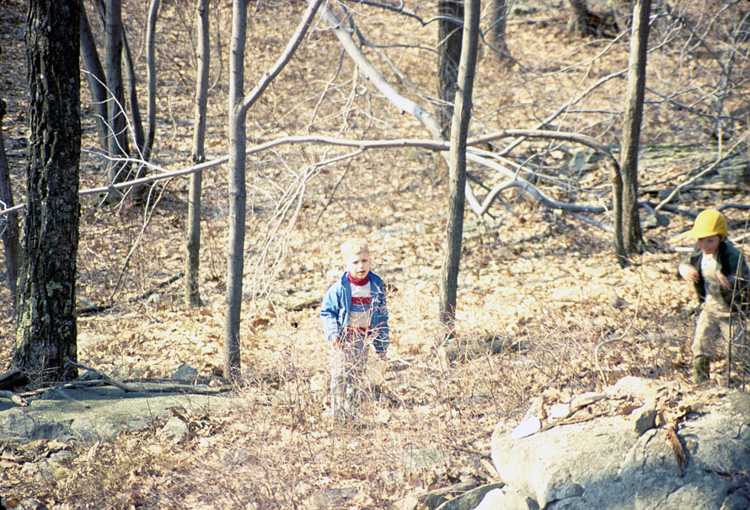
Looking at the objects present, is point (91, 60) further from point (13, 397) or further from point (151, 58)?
point (13, 397)

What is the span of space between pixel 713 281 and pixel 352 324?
259 centimetres

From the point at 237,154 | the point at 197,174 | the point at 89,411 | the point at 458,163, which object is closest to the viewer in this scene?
the point at 89,411

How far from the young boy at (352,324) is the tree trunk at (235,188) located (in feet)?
3.97

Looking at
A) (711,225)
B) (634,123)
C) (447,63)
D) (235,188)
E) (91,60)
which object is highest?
(447,63)

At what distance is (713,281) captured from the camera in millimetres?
3975

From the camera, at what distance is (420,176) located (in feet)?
35.1

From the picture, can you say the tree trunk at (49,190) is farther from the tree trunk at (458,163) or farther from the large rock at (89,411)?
the tree trunk at (458,163)

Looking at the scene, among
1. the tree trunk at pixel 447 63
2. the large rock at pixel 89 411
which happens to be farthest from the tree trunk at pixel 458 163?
the tree trunk at pixel 447 63

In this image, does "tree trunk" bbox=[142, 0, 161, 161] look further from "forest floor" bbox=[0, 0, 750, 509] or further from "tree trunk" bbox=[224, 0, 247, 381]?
"tree trunk" bbox=[224, 0, 247, 381]

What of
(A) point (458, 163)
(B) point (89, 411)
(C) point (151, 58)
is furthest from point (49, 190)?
(C) point (151, 58)

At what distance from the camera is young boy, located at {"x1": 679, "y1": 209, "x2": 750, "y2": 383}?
383 centimetres

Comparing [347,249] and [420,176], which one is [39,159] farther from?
[420,176]

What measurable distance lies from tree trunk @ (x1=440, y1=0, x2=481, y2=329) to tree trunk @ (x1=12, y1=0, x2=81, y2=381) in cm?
330

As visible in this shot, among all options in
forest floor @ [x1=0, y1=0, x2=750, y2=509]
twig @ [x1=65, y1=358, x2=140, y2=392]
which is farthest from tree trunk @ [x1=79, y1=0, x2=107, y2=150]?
twig @ [x1=65, y1=358, x2=140, y2=392]
